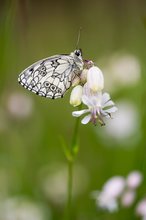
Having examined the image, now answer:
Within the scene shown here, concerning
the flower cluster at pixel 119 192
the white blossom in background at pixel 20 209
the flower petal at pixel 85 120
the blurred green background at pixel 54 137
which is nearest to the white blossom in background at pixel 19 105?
the blurred green background at pixel 54 137

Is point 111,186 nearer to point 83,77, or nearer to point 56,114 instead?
point 83,77

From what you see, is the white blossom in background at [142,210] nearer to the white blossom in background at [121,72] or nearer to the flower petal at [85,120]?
the flower petal at [85,120]

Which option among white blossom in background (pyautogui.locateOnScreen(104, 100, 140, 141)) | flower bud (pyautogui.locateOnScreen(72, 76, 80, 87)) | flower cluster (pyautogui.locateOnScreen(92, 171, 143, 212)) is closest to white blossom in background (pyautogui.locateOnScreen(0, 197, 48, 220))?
flower cluster (pyautogui.locateOnScreen(92, 171, 143, 212))

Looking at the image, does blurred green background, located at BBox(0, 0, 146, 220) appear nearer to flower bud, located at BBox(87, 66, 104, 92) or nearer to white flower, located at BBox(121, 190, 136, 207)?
white flower, located at BBox(121, 190, 136, 207)

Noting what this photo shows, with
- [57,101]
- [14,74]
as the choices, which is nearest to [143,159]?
[14,74]

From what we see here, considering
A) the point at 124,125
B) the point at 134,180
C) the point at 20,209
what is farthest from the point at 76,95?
the point at 124,125

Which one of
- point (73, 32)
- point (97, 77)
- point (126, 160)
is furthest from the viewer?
point (73, 32)

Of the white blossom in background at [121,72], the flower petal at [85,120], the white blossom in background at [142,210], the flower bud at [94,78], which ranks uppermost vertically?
the white blossom in background at [121,72]
